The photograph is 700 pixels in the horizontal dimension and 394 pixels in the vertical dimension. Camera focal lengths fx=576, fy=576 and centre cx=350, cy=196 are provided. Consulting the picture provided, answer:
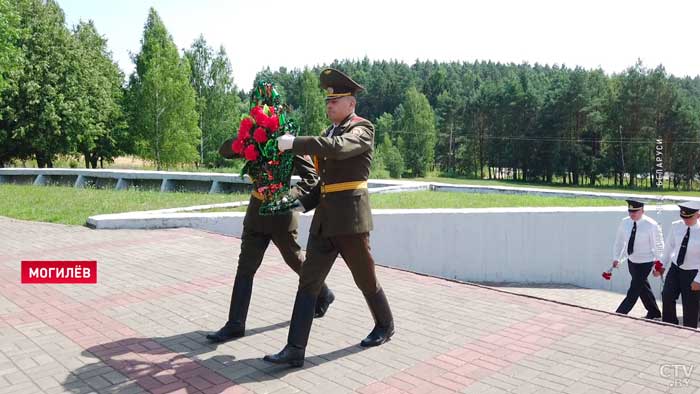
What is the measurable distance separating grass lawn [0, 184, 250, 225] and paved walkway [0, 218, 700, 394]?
17.4 ft

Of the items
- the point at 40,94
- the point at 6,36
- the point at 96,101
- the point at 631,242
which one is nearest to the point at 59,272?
the point at 631,242

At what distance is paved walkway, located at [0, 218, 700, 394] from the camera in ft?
12.7

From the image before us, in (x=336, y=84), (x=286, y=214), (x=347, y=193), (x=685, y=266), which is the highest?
(x=336, y=84)

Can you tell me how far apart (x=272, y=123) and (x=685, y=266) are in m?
4.98

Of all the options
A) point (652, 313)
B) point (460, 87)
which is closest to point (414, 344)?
point (652, 313)

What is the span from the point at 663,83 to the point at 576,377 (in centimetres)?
5342

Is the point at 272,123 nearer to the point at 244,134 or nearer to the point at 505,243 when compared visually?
the point at 244,134

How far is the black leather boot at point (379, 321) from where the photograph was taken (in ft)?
15.0

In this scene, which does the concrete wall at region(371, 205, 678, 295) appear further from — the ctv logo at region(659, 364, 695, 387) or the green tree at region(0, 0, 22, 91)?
the green tree at region(0, 0, 22, 91)

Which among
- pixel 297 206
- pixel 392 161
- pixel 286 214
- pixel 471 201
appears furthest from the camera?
pixel 392 161

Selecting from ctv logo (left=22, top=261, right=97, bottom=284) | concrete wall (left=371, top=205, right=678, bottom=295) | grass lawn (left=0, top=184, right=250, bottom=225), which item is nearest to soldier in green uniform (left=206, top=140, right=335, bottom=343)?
ctv logo (left=22, top=261, right=97, bottom=284)

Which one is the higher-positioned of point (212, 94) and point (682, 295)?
point (212, 94)

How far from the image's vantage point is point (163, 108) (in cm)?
4134

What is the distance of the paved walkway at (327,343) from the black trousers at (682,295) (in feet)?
4.93
